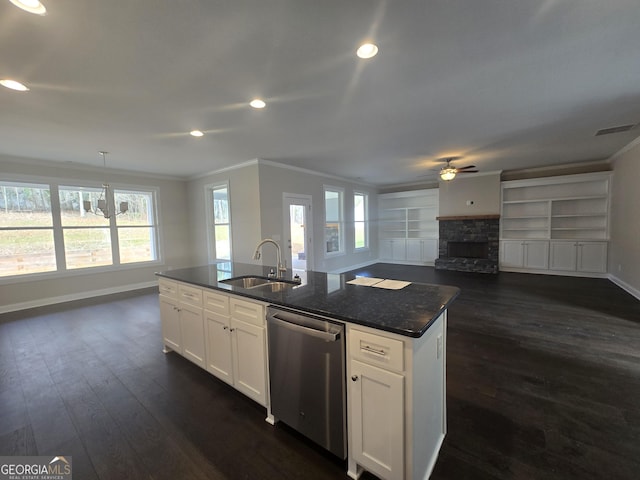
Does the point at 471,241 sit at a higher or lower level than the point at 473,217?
lower

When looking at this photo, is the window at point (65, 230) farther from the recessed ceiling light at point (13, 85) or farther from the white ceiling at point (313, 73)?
the recessed ceiling light at point (13, 85)

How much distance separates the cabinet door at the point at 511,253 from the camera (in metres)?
6.85

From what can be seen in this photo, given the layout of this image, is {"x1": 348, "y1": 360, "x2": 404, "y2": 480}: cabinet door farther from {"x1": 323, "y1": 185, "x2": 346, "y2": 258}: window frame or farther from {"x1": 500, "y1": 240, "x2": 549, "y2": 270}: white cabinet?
{"x1": 500, "y1": 240, "x2": 549, "y2": 270}: white cabinet

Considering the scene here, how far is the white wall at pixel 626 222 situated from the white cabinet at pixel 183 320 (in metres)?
6.59

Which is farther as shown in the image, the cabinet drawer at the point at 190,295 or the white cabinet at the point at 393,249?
the white cabinet at the point at 393,249

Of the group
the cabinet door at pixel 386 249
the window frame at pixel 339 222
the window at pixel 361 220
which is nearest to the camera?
the window frame at pixel 339 222

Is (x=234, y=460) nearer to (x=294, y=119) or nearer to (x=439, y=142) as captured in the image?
(x=294, y=119)

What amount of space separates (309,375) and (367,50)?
2.24 metres

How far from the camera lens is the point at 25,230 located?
470 centimetres

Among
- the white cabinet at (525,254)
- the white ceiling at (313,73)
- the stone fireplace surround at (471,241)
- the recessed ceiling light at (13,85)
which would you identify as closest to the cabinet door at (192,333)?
the white ceiling at (313,73)

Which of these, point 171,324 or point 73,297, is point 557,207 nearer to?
point 171,324

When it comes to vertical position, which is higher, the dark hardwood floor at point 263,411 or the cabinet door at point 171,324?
the cabinet door at point 171,324

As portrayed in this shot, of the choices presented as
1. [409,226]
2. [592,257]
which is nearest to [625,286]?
[592,257]

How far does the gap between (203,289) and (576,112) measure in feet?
14.9
